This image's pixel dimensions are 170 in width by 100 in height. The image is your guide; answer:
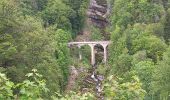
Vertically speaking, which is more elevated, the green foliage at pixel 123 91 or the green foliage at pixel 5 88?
the green foliage at pixel 5 88

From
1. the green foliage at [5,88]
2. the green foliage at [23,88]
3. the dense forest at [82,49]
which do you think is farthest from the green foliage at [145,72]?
the green foliage at [5,88]

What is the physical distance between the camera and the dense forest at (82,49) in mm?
13945

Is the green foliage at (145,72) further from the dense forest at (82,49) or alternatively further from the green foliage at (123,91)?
Answer: the green foliage at (123,91)

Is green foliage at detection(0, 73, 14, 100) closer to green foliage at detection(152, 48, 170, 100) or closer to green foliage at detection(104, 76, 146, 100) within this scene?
green foliage at detection(104, 76, 146, 100)

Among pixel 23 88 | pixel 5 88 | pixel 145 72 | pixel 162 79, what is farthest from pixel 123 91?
pixel 145 72

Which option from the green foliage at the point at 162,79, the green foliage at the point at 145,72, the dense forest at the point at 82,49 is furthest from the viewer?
the green foliage at the point at 145,72

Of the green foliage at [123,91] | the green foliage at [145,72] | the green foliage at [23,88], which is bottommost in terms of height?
the green foliage at [145,72]

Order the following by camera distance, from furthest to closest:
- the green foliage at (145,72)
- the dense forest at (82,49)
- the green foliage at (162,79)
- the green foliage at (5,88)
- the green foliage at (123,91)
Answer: the green foliage at (145,72) < the green foliage at (162,79) < the dense forest at (82,49) < the green foliage at (123,91) < the green foliage at (5,88)

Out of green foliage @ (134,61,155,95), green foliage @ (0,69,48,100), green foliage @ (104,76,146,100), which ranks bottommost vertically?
green foliage @ (134,61,155,95)

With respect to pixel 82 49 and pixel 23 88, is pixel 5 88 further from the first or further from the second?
pixel 82 49

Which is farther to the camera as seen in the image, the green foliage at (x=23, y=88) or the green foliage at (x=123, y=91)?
the green foliage at (x=123, y=91)

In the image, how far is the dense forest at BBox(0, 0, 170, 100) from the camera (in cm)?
1395

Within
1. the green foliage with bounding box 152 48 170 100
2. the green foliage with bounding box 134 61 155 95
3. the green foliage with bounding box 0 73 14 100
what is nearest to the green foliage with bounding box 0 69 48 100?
the green foliage with bounding box 0 73 14 100

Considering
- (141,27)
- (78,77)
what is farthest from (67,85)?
(141,27)
